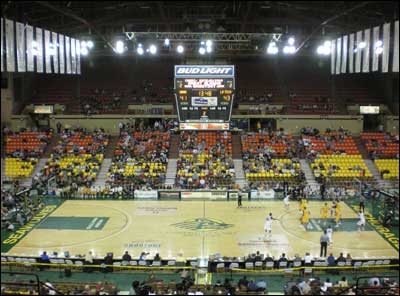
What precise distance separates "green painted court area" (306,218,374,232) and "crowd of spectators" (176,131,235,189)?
9.12 metres

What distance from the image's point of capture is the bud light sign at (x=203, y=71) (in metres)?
26.2

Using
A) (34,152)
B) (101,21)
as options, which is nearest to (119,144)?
(34,152)

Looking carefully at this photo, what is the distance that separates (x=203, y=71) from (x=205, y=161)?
1163 cm

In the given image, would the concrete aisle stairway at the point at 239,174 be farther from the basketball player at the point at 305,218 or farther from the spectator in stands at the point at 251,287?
the spectator in stands at the point at 251,287

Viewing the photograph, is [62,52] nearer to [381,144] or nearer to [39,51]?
[39,51]

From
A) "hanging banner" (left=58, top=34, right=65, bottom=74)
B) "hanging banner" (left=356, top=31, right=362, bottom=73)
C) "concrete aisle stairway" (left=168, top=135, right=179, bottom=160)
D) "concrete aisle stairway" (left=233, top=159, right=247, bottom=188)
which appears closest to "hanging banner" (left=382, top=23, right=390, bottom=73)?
"hanging banner" (left=356, top=31, right=362, bottom=73)

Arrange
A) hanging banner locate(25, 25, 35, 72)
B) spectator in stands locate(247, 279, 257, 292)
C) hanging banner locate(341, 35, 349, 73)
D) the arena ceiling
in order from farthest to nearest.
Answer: hanging banner locate(341, 35, 349, 73) → the arena ceiling → hanging banner locate(25, 25, 35, 72) → spectator in stands locate(247, 279, 257, 292)

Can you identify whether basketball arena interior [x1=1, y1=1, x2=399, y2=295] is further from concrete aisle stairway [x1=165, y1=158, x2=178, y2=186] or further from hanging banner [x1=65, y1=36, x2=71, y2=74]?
hanging banner [x1=65, y1=36, x2=71, y2=74]

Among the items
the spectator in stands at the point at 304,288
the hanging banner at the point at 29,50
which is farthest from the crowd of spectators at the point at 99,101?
the spectator in stands at the point at 304,288

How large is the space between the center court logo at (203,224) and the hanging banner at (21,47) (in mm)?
11114

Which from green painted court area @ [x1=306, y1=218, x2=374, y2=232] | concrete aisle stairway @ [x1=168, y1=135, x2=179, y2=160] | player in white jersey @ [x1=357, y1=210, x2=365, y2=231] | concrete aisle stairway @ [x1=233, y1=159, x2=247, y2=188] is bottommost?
green painted court area @ [x1=306, y1=218, x2=374, y2=232]

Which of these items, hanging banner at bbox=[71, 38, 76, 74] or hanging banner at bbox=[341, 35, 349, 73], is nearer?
hanging banner at bbox=[341, 35, 349, 73]

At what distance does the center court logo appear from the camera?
80.0 feet

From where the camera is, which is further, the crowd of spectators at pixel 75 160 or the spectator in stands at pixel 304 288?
the crowd of spectators at pixel 75 160
